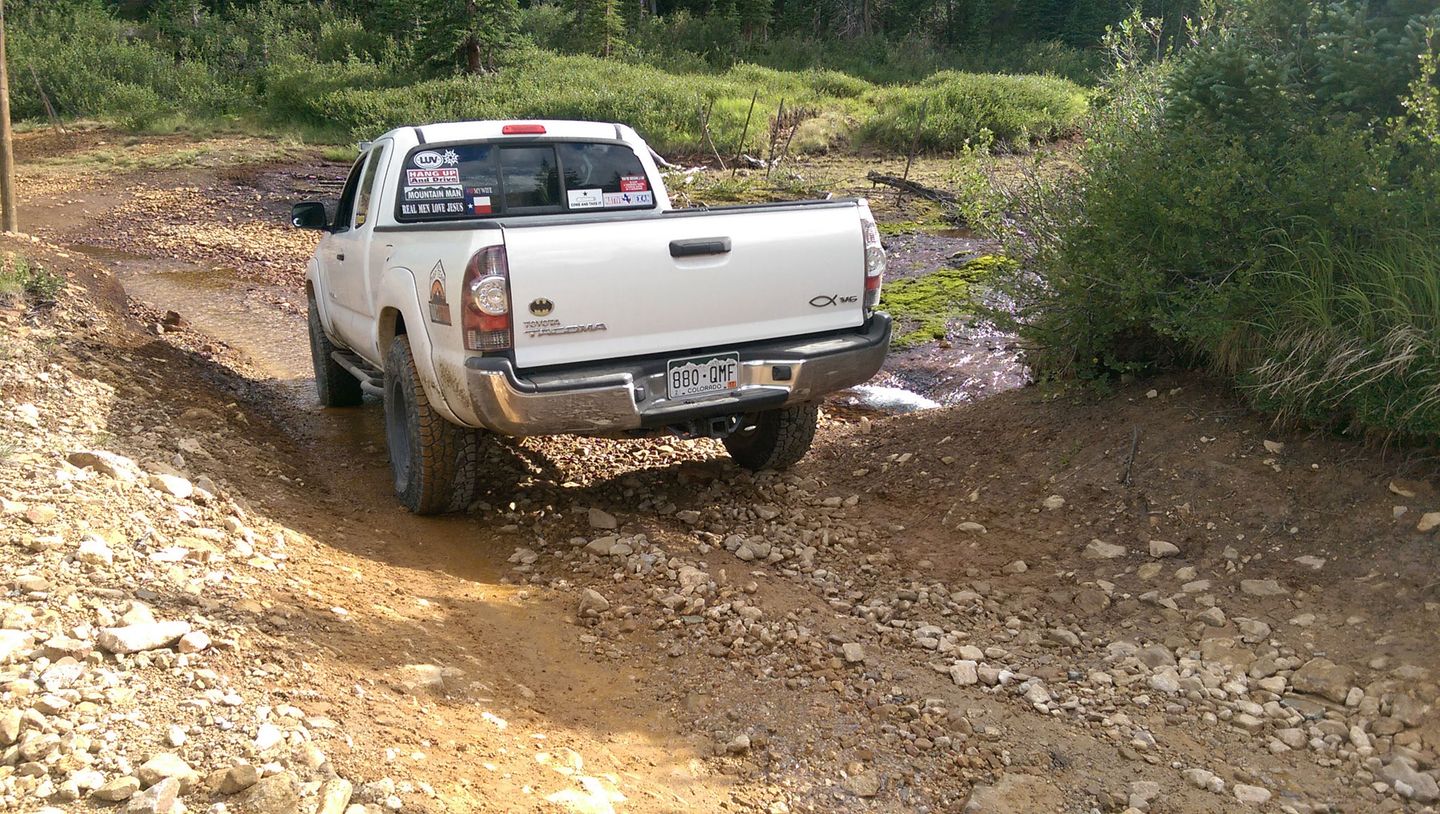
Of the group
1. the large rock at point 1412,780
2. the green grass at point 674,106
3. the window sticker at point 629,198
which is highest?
the window sticker at point 629,198

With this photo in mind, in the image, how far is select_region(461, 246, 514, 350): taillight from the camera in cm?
479

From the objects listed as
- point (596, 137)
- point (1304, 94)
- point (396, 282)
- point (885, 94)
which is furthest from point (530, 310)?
point (885, 94)

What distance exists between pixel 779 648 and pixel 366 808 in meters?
1.85

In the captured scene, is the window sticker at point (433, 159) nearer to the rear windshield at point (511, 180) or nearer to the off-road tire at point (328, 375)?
the rear windshield at point (511, 180)

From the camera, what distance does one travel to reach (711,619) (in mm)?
4723

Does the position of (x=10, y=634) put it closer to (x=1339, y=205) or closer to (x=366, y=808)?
(x=366, y=808)

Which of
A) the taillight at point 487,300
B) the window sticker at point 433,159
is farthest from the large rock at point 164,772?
the window sticker at point 433,159

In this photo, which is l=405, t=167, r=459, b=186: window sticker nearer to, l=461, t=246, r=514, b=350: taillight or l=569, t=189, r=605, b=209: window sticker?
l=569, t=189, r=605, b=209: window sticker

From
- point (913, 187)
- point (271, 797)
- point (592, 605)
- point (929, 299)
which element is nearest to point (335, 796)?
point (271, 797)

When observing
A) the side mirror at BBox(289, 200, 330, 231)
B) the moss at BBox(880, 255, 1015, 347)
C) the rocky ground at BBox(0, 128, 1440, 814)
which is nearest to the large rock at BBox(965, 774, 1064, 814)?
the rocky ground at BBox(0, 128, 1440, 814)

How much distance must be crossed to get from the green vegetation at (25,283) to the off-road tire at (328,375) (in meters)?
1.96

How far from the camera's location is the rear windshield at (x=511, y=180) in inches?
249

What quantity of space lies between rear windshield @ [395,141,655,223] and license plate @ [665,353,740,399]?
1743 mm

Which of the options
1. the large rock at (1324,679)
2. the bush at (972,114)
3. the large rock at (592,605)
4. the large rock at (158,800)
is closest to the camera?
the large rock at (158,800)
